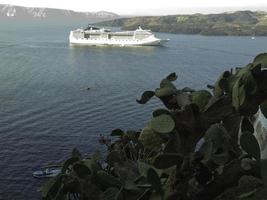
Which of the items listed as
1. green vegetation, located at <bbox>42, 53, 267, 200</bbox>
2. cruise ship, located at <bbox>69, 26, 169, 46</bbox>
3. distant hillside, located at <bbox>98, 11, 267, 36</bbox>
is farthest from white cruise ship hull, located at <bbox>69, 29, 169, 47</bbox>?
green vegetation, located at <bbox>42, 53, 267, 200</bbox>

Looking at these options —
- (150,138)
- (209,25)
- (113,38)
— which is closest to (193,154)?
(150,138)

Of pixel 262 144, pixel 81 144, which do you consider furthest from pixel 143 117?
pixel 262 144

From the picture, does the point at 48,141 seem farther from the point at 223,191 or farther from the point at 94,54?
the point at 94,54

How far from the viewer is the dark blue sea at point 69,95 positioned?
27.5 meters

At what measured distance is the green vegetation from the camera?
14.9 feet

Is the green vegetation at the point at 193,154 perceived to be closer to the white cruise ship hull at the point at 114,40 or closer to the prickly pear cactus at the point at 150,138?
the prickly pear cactus at the point at 150,138

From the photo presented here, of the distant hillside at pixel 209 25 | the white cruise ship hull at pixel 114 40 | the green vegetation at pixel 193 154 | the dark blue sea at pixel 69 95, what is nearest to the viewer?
the green vegetation at pixel 193 154

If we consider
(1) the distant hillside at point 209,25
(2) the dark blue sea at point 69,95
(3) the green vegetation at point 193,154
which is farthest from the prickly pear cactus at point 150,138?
(1) the distant hillside at point 209,25

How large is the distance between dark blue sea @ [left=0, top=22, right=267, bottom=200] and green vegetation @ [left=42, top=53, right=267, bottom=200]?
57.0 ft

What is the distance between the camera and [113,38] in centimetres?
9906

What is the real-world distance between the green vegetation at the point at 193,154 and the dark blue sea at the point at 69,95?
17367mm

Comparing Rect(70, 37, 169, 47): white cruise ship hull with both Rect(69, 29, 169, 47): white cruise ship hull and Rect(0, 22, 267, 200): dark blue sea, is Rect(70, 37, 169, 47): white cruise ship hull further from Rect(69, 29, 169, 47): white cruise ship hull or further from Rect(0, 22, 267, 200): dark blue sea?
Rect(0, 22, 267, 200): dark blue sea

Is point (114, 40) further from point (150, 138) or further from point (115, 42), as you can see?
point (150, 138)

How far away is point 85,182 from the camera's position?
5086mm
